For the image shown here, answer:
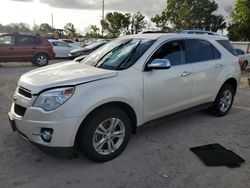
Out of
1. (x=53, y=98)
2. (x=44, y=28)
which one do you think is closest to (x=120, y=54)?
(x=53, y=98)

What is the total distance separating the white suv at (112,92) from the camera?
127 inches

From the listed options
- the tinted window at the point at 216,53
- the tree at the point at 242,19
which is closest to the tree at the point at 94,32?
the tree at the point at 242,19

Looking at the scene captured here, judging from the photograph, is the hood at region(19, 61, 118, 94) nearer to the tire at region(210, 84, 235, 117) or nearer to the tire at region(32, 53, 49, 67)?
the tire at region(210, 84, 235, 117)

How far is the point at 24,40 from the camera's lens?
13156 millimetres

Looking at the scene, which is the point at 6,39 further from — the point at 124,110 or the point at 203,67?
the point at 124,110

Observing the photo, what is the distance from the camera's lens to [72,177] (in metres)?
3.30

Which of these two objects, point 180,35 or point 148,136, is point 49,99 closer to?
point 148,136

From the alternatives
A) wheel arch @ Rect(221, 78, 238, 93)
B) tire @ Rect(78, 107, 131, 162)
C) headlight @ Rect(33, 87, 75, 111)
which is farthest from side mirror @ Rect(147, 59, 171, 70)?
wheel arch @ Rect(221, 78, 238, 93)

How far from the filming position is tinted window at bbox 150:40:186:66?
4237mm

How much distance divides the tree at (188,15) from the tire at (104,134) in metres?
31.9

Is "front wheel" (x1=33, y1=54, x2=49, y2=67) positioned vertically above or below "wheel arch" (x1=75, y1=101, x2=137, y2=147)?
above

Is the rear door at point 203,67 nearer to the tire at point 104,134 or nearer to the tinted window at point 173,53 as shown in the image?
the tinted window at point 173,53

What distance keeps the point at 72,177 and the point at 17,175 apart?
673mm

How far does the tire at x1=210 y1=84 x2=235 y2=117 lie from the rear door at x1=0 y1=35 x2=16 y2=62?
10449mm
